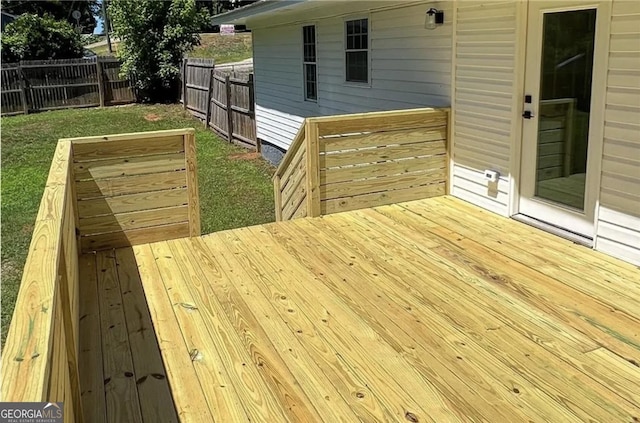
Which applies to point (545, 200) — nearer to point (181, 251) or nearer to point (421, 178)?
point (421, 178)

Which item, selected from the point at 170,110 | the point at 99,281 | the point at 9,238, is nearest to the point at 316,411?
the point at 99,281

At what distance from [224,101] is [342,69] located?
6.13 metres

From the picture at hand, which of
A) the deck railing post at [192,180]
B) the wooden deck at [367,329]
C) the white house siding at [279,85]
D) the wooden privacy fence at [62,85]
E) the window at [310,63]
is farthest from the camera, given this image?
the wooden privacy fence at [62,85]

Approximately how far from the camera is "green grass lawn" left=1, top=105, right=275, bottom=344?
24.4 ft

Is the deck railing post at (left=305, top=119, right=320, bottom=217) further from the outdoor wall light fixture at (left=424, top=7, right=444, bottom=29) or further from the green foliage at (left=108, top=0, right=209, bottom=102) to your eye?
the green foliage at (left=108, top=0, right=209, bottom=102)

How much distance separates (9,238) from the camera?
725cm

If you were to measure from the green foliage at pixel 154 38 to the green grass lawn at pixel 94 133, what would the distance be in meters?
1.07

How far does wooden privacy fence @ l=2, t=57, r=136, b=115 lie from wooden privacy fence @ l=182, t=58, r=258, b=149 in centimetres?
380

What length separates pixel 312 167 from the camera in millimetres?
5508

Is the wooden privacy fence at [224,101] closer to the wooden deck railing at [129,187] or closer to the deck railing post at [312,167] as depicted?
the deck railing post at [312,167]

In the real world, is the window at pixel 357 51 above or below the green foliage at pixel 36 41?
below

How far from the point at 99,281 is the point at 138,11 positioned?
16680 mm

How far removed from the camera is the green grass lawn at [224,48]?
105 ft

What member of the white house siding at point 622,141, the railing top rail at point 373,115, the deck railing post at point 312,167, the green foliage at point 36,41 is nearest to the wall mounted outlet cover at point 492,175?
the railing top rail at point 373,115
